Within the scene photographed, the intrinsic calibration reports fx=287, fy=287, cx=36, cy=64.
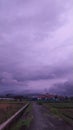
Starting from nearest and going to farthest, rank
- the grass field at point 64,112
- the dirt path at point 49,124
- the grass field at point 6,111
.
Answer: the dirt path at point 49,124 < the grass field at point 6,111 < the grass field at point 64,112

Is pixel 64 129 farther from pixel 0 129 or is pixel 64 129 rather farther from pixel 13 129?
pixel 0 129

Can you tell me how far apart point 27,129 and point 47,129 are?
1.23 m

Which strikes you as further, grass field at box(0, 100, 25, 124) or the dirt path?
grass field at box(0, 100, 25, 124)

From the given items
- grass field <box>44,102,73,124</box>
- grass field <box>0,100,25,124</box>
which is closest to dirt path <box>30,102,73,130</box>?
grass field <box>44,102,73,124</box>

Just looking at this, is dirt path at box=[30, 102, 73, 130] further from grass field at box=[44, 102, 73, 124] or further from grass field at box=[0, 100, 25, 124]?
grass field at box=[0, 100, 25, 124]

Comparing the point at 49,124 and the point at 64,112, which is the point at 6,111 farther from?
the point at 64,112

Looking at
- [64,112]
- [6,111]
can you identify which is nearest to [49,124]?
[6,111]

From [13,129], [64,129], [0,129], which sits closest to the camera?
[0,129]

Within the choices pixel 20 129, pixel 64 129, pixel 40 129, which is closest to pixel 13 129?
pixel 20 129

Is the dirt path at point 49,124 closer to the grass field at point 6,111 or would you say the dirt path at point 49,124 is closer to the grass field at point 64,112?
the grass field at point 64,112

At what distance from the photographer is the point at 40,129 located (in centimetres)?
1744

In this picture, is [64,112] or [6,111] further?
[64,112]

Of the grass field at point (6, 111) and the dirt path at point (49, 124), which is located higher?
the grass field at point (6, 111)

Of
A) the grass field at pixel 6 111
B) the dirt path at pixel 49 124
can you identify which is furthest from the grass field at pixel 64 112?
the grass field at pixel 6 111
